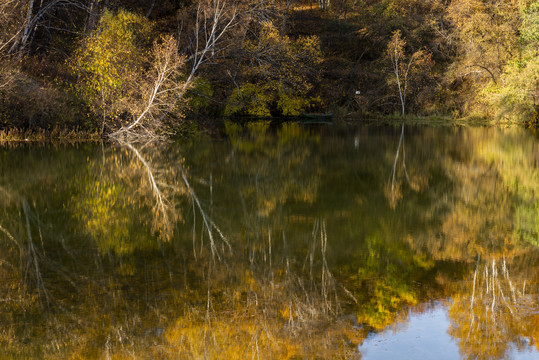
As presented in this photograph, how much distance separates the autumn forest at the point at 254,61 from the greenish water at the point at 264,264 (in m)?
9.46

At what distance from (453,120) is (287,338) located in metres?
41.7

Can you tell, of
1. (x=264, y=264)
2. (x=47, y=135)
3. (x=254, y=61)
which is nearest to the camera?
(x=264, y=264)

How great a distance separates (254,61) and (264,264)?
34244 millimetres

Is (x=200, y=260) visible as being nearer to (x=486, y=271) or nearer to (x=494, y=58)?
(x=486, y=271)

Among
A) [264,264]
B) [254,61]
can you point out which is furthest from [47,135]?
[264,264]

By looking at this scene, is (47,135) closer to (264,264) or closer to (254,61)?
(254,61)

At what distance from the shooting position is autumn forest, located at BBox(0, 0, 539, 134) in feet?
79.5

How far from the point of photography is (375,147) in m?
23.5

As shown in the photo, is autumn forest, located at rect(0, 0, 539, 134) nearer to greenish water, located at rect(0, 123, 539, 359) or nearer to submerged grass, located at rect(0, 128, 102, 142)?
submerged grass, located at rect(0, 128, 102, 142)

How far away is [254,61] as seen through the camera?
4044 centimetres

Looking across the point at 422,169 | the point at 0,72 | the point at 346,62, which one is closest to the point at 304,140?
the point at 422,169

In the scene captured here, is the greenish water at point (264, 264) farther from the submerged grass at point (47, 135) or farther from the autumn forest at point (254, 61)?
the autumn forest at point (254, 61)

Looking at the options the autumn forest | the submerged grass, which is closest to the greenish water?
the submerged grass

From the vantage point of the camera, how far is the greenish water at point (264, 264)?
16.8 ft
